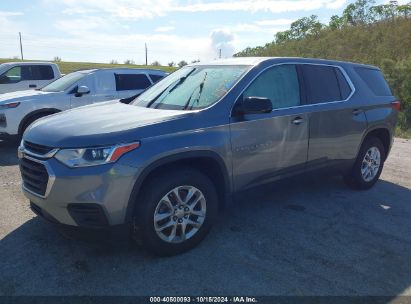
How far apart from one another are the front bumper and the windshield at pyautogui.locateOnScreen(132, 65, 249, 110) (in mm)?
1089

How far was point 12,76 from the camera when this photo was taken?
11.3 metres

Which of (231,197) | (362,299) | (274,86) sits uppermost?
(274,86)

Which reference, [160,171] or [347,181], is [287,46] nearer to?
[347,181]

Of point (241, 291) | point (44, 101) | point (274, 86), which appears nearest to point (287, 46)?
point (44, 101)

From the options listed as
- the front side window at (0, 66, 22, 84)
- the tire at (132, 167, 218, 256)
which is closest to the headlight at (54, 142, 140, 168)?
the tire at (132, 167, 218, 256)

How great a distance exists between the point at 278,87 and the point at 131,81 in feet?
18.5

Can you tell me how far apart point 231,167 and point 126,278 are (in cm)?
138

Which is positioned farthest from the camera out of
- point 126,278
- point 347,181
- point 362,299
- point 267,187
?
point 347,181

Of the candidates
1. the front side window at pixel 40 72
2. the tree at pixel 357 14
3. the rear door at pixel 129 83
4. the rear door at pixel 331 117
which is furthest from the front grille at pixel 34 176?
the tree at pixel 357 14

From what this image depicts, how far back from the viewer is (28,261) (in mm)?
3420

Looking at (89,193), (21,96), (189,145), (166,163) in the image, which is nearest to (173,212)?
Answer: (166,163)

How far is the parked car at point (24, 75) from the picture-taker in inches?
439

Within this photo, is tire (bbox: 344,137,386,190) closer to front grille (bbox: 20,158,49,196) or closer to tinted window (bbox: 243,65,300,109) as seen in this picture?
tinted window (bbox: 243,65,300,109)

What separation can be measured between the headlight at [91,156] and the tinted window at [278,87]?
58.8 inches
